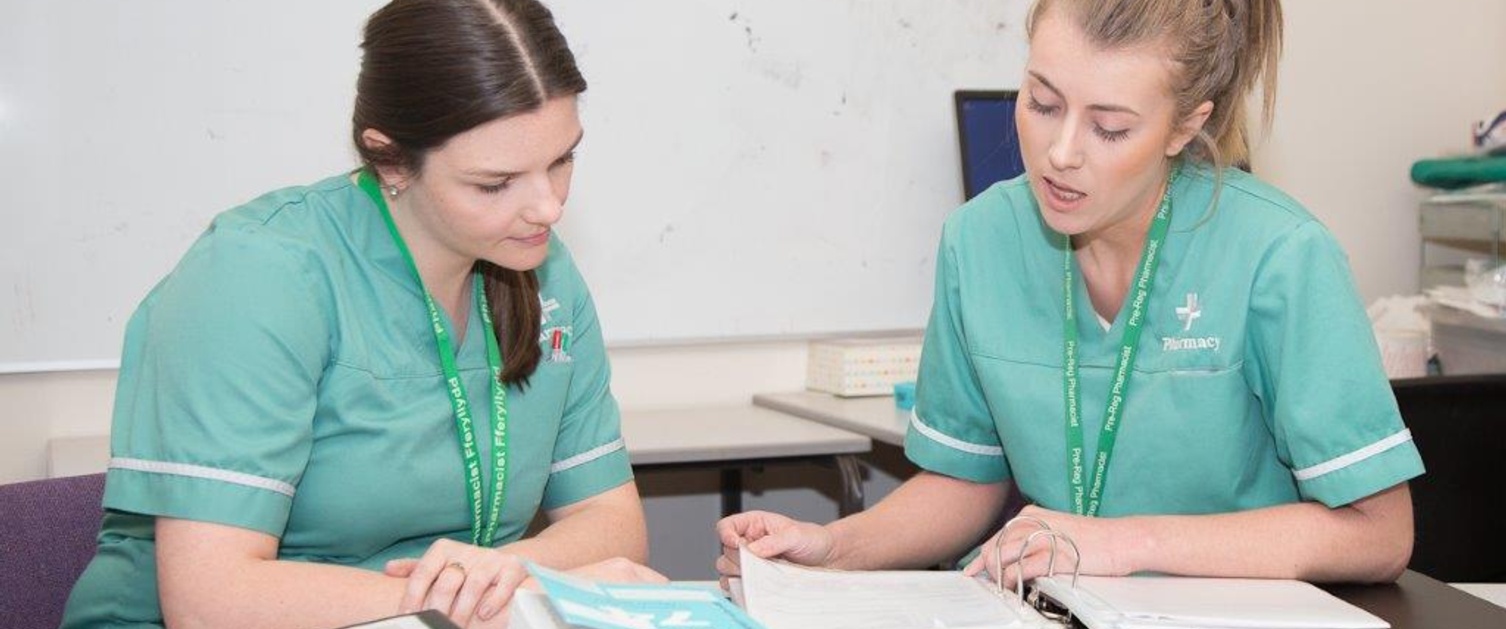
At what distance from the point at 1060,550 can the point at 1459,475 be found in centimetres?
108

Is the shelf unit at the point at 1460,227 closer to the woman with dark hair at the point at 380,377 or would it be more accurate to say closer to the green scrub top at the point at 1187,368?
the green scrub top at the point at 1187,368

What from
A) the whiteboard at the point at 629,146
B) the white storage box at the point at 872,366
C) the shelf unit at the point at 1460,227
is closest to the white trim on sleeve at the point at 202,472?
the whiteboard at the point at 629,146

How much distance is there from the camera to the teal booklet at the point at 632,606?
1064mm

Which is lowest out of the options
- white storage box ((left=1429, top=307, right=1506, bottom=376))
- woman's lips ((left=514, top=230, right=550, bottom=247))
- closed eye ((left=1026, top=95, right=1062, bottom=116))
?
white storage box ((left=1429, top=307, right=1506, bottom=376))

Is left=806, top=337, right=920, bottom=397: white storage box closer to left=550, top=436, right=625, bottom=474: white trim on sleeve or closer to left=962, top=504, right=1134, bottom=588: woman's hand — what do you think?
left=550, top=436, right=625, bottom=474: white trim on sleeve

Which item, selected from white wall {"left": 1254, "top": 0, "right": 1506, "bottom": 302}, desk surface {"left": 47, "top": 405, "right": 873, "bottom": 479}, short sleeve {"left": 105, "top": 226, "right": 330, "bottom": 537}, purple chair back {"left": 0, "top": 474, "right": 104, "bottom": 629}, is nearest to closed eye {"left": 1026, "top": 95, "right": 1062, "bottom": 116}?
short sleeve {"left": 105, "top": 226, "right": 330, "bottom": 537}

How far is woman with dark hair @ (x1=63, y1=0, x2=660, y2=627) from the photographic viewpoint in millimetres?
1346

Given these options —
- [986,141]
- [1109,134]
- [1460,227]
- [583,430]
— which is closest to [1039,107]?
[1109,134]

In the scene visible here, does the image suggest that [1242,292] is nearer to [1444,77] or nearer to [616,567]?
[616,567]

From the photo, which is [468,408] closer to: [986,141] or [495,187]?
[495,187]

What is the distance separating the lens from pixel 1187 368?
1527 millimetres

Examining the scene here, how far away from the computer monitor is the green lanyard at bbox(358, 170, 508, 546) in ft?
5.69

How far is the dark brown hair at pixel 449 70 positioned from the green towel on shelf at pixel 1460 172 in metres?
2.32

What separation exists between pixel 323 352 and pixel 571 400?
33 cm
